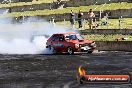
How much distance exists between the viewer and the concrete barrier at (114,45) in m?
32.5

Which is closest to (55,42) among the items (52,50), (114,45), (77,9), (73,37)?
(52,50)

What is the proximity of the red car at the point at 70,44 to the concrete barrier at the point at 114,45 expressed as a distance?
2.03m

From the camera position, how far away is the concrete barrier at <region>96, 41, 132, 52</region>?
3251 centimetres

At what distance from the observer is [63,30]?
136 ft

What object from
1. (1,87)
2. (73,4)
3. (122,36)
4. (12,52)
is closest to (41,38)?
(12,52)

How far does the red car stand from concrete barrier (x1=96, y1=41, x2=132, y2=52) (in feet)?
6.67

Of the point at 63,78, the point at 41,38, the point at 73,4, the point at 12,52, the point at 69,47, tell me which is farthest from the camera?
the point at 73,4

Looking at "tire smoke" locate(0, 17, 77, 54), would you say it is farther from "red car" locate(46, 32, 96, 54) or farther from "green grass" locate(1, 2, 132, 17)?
"green grass" locate(1, 2, 132, 17)

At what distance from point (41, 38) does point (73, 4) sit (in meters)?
14.1

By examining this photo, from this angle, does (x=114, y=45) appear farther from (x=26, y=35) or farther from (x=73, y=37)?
(x=26, y=35)

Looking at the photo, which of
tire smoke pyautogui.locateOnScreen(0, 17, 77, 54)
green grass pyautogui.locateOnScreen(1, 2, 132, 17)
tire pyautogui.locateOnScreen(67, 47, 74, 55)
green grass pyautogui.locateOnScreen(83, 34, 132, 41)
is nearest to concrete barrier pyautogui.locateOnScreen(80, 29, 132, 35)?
green grass pyautogui.locateOnScreen(83, 34, 132, 41)

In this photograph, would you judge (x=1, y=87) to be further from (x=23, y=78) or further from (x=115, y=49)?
(x=115, y=49)

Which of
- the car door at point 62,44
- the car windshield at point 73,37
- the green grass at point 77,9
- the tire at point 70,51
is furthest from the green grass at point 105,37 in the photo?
the green grass at point 77,9

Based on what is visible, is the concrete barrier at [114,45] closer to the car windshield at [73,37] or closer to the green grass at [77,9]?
the car windshield at [73,37]
